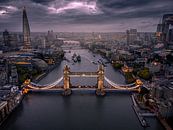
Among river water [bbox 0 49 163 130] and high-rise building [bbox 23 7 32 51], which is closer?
river water [bbox 0 49 163 130]

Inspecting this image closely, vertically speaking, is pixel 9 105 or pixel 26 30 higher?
pixel 26 30

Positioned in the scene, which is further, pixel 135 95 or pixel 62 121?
pixel 135 95

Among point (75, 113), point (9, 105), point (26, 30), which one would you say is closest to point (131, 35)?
point (26, 30)

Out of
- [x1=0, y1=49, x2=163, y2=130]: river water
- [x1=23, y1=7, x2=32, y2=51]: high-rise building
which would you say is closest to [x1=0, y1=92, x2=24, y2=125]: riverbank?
[x1=0, y1=49, x2=163, y2=130]: river water

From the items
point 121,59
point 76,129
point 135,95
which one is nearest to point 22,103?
point 76,129

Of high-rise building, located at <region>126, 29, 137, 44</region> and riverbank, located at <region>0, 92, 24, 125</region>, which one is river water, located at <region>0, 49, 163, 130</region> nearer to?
riverbank, located at <region>0, 92, 24, 125</region>

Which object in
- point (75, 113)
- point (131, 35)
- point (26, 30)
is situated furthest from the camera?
point (131, 35)

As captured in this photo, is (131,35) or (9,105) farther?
(131,35)

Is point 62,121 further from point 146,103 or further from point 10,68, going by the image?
point 10,68

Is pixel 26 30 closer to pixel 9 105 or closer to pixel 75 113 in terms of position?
pixel 9 105
